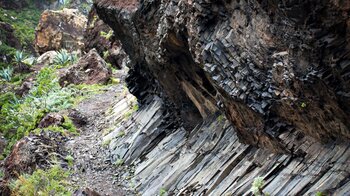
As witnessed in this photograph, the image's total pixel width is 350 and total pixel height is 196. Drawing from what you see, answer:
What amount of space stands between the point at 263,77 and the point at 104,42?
24.1m

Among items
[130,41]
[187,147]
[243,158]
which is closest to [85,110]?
[130,41]

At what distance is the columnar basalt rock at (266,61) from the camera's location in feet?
18.8

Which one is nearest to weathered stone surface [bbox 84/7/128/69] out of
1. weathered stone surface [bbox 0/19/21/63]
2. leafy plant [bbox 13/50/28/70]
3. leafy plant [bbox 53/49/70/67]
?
leafy plant [bbox 53/49/70/67]

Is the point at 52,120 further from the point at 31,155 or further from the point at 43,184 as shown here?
the point at 43,184

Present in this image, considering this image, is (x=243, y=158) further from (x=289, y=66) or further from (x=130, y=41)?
(x=130, y=41)

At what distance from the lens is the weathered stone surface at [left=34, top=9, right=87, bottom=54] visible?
1407 inches

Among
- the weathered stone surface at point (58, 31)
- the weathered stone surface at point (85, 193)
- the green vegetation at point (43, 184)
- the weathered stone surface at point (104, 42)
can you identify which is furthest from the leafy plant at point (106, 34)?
the weathered stone surface at point (85, 193)

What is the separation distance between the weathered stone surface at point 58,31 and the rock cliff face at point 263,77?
25890 millimetres

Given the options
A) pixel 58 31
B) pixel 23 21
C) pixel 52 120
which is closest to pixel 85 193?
pixel 52 120

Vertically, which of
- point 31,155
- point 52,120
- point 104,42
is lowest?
point 31,155

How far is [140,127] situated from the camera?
577 inches

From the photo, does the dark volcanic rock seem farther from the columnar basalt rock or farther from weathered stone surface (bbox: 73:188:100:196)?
the columnar basalt rock

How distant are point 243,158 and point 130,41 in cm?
819

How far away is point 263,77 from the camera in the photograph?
7.43 m
